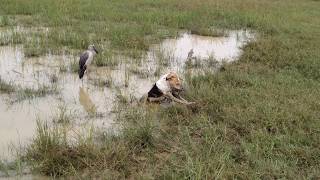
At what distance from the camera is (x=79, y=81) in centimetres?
737

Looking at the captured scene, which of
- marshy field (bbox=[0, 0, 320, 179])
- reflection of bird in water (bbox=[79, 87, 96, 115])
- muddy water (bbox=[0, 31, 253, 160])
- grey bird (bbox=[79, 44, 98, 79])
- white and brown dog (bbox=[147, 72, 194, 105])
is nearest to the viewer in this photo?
marshy field (bbox=[0, 0, 320, 179])

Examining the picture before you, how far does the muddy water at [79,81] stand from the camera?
18.5 ft

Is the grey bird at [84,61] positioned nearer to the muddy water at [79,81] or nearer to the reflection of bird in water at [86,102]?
the muddy water at [79,81]

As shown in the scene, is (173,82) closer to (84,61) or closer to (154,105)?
(154,105)

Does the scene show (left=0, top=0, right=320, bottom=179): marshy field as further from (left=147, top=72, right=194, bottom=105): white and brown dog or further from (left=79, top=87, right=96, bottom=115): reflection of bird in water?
(left=147, top=72, right=194, bottom=105): white and brown dog

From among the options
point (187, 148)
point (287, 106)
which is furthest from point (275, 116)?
point (187, 148)

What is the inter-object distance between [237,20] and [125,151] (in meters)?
9.04

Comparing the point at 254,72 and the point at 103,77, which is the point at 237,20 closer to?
the point at 254,72

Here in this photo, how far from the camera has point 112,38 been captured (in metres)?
9.90

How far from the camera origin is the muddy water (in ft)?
18.5

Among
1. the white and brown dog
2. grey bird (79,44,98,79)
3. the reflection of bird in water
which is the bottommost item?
the reflection of bird in water

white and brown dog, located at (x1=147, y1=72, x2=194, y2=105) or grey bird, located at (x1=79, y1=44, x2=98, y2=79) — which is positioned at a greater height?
grey bird, located at (x1=79, y1=44, x2=98, y2=79)

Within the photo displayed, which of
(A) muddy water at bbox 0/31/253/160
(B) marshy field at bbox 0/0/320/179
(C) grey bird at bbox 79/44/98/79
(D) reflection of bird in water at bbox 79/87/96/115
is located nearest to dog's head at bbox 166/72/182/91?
(B) marshy field at bbox 0/0/320/179

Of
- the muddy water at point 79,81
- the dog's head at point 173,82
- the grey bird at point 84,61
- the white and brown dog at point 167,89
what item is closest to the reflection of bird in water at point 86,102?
the muddy water at point 79,81
